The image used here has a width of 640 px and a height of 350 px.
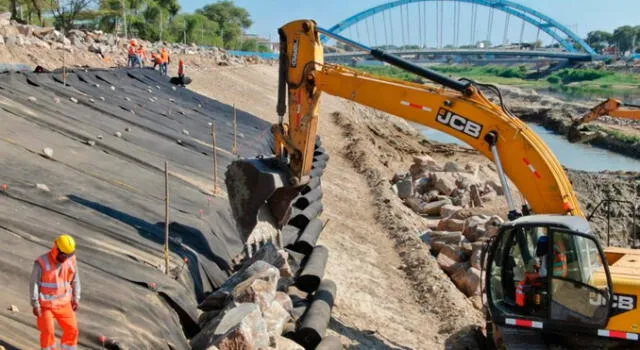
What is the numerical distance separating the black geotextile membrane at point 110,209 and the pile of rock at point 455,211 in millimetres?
4418

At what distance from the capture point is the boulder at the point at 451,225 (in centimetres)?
1666

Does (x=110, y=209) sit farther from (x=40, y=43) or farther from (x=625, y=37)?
(x=625, y=37)

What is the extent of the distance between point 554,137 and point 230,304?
52.3 metres

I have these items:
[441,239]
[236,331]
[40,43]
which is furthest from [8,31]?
[236,331]

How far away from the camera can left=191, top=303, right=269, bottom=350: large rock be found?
22.8 ft

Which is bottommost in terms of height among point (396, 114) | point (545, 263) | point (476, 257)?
point (476, 257)

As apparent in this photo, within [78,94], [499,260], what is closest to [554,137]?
[78,94]

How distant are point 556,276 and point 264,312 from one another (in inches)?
132

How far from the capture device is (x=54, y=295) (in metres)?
6.05

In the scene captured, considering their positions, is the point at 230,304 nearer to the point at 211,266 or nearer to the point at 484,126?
the point at 211,266

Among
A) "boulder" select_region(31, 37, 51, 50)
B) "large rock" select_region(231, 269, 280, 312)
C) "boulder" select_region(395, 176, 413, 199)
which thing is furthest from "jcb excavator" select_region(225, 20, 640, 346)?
"boulder" select_region(31, 37, 51, 50)

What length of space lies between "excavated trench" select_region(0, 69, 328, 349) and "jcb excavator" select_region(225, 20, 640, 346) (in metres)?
1.31

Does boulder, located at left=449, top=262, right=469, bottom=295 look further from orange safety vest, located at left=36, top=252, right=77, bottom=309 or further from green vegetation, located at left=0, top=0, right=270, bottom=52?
green vegetation, located at left=0, top=0, right=270, bottom=52

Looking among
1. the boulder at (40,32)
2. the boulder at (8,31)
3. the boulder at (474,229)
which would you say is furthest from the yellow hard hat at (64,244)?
the boulder at (40,32)
